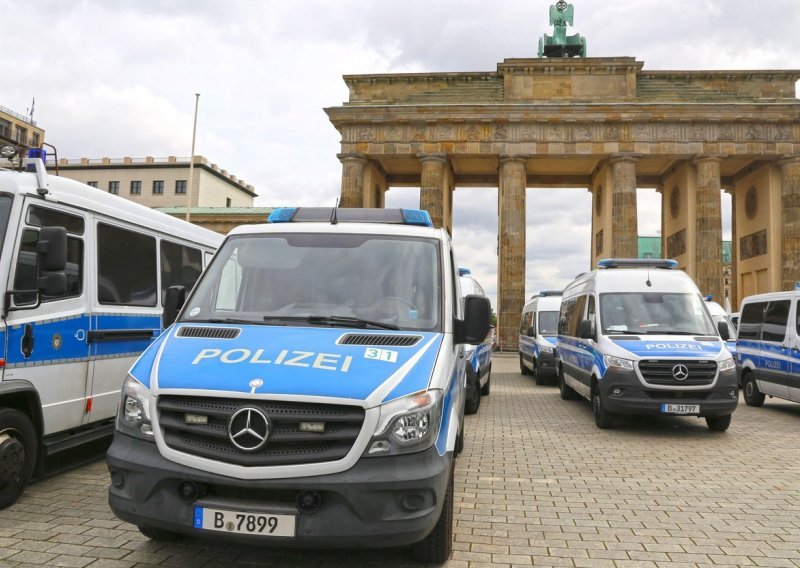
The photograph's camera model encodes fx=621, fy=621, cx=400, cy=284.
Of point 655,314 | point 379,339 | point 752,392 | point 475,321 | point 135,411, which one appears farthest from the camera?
point 752,392

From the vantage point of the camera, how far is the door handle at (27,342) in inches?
202

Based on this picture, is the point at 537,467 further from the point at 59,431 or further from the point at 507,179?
the point at 507,179

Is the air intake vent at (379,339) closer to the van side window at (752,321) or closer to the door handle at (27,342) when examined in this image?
the door handle at (27,342)

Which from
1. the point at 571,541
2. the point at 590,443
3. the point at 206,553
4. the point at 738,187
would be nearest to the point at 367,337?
the point at 206,553

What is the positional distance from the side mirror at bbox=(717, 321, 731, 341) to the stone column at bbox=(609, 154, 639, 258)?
2788cm

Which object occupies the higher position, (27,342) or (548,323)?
(548,323)

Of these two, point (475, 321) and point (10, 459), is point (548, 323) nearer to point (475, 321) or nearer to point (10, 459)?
point (475, 321)

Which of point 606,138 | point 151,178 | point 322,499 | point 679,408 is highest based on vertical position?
point 151,178

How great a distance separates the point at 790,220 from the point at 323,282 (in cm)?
3990

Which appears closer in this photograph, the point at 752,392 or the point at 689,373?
the point at 689,373

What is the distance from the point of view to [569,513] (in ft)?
17.2

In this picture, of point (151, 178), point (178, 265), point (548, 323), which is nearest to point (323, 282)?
point (178, 265)

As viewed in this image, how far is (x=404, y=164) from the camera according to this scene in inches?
1682

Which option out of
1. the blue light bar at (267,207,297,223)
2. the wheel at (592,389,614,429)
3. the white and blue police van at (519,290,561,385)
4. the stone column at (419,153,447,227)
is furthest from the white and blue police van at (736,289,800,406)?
the stone column at (419,153,447,227)
